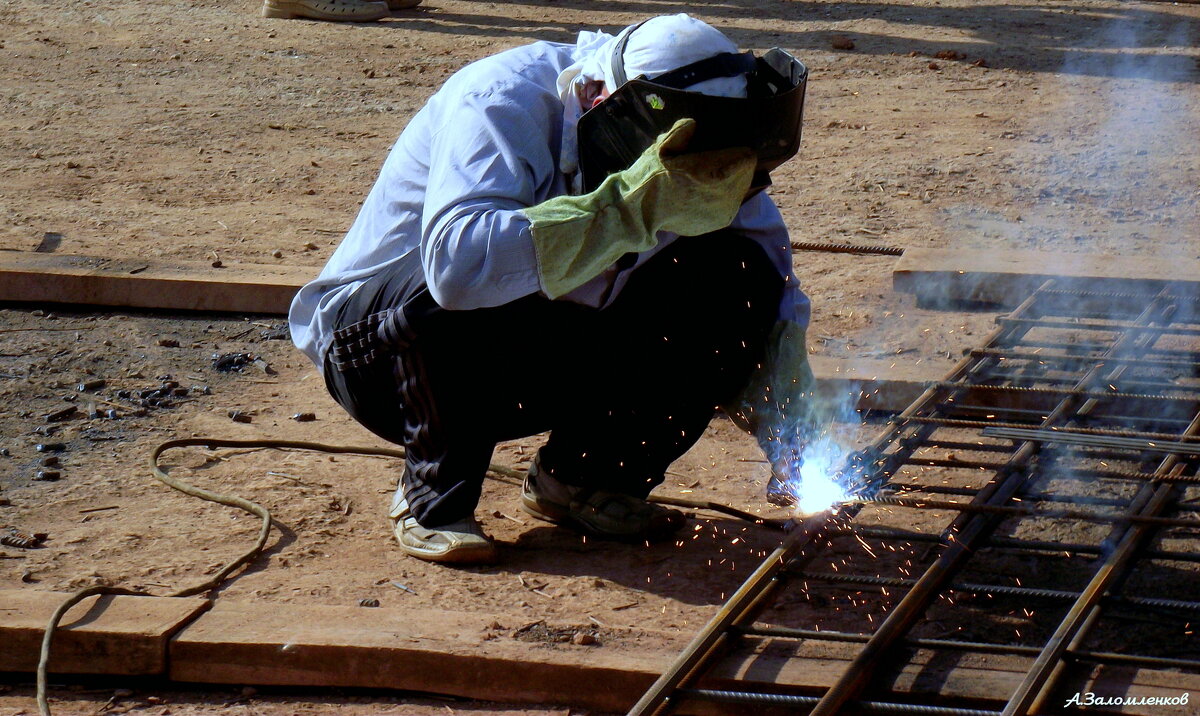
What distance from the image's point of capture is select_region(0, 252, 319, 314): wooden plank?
434 cm

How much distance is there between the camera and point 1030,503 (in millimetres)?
3094

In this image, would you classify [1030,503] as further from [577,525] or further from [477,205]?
[477,205]

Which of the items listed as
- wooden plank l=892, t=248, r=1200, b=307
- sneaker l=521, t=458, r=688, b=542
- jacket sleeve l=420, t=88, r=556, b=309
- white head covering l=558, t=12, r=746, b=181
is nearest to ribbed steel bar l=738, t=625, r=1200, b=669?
sneaker l=521, t=458, r=688, b=542

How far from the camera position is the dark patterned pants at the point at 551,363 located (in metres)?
2.70

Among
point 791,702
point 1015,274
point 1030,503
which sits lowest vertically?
point 791,702

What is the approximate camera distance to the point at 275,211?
17.9 feet

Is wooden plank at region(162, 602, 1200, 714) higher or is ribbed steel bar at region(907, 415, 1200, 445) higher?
ribbed steel bar at region(907, 415, 1200, 445)

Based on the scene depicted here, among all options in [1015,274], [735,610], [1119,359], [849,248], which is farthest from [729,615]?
[849,248]

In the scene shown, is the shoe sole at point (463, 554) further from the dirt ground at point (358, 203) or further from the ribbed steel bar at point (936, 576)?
the ribbed steel bar at point (936, 576)

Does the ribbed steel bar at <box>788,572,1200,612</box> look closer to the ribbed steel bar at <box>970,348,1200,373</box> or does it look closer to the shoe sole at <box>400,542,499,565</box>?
the shoe sole at <box>400,542,499,565</box>

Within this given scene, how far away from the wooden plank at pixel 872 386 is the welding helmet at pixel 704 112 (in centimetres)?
116

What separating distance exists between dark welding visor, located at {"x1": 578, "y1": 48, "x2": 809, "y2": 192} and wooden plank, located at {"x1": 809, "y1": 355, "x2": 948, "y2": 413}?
1167mm

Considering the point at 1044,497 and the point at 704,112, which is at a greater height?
the point at 1044,497

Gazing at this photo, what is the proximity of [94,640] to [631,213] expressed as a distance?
126cm
